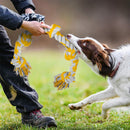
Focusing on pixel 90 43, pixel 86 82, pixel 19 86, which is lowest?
pixel 86 82

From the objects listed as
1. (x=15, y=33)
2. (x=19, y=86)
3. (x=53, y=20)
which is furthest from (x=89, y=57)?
(x=53, y=20)

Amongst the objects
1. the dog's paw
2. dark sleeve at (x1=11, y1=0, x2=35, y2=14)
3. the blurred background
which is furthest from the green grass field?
the blurred background

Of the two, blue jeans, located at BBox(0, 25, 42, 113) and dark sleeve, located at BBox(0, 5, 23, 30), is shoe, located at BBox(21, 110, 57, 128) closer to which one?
blue jeans, located at BBox(0, 25, 42, 113)

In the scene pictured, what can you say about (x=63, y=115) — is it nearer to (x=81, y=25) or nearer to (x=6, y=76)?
(x=6, y=76)

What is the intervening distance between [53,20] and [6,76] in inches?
544

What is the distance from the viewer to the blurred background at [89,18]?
55.1 ft

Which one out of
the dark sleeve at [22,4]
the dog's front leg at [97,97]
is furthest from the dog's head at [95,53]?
the dark sleeve at [22,4]

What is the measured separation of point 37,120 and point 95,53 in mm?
1182

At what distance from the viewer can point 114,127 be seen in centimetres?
337

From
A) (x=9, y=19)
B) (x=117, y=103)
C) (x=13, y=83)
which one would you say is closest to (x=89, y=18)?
(x=117, y=103)

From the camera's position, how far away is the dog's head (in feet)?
12.3

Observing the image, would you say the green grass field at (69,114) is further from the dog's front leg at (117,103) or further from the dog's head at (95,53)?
the dog's head at (95,53)

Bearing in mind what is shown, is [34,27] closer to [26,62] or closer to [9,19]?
[9,19]

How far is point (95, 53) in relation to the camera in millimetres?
3842
